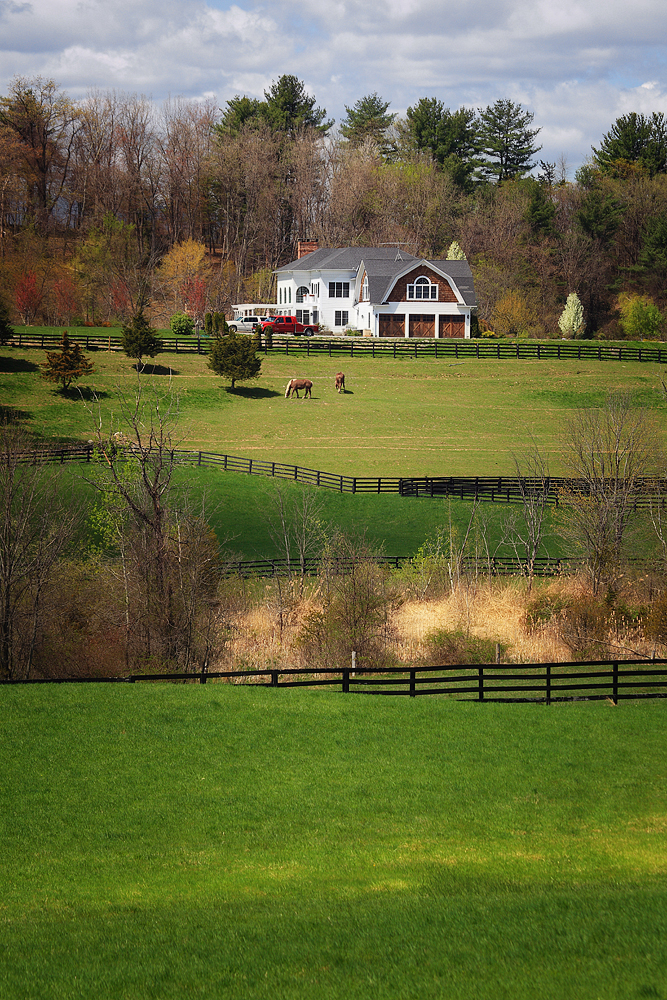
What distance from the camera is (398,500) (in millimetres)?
39125

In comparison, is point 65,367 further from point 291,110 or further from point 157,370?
point 291,110

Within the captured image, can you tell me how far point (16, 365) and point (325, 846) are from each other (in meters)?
48.0

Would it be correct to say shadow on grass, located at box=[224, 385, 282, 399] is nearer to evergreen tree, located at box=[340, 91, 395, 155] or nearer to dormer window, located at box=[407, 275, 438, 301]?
dormer window, located at box=[407, 275, 438, 301]

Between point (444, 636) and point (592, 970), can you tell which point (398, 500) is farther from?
point (592, 970)

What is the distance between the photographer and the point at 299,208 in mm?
106438

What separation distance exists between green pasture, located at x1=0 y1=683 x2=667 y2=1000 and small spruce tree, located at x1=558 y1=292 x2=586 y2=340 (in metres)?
67.1

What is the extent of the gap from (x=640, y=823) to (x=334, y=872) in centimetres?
503

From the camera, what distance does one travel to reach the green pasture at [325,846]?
9422 millimetres

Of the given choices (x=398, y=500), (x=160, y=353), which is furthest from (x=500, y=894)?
(x=160, y=353)

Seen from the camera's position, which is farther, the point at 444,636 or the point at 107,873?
the point at 444,636

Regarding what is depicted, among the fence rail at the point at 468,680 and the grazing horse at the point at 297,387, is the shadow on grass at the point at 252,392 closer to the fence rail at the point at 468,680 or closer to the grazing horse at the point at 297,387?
the grazing horse at the point at 297,387

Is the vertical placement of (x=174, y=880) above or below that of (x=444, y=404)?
below

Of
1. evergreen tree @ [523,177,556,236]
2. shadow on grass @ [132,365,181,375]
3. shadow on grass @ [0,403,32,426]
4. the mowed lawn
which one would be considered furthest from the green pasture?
evergreen tree @ [523,177,556,236]

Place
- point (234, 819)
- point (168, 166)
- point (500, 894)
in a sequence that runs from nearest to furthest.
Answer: point (500, 894)
point (234, 819)
point (168, 166)
